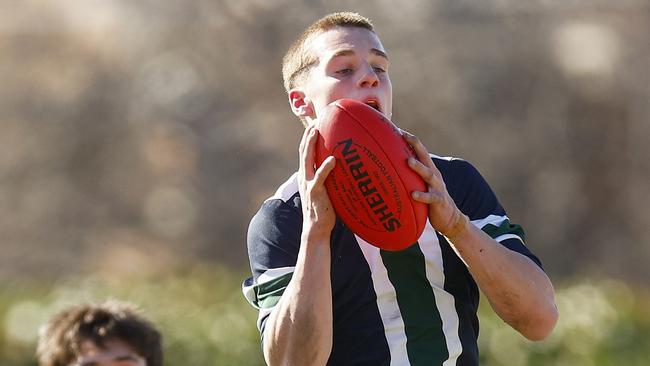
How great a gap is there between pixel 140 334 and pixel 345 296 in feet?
4.47

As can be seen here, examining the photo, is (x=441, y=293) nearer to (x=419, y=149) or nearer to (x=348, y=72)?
(x=419, y=149)

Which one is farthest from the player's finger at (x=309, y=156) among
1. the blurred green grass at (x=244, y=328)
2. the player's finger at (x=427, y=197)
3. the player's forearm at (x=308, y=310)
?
the blurred green grass at (x=244, y=328)

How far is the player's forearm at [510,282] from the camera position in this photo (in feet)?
11.1

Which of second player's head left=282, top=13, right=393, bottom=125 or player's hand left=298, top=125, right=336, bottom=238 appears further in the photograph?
second player's head left=282, top=13, right=393, bottom=125

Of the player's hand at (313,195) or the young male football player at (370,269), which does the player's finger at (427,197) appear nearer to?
the young male football player at (370,269)

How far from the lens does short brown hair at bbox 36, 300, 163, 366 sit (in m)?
4.61

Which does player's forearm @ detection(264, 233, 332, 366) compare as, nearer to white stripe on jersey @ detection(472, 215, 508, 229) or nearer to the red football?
the red football

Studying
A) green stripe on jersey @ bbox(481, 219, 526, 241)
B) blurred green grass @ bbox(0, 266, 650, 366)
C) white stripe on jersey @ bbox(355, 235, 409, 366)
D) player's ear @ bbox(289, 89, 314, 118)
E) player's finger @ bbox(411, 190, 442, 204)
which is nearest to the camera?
player's finger @ bbox(411, 190, 442, 204)

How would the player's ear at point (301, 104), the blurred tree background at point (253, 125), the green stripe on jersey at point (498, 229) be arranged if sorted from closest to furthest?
the green stripe on jersey at point (498, 229) < the player's ear at point (301, 104) < the blurred tree background at point (253, 125)

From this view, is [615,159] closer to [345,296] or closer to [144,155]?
[144,155]

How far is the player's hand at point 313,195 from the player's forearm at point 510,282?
37 centimetres

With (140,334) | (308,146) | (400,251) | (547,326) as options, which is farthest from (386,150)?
(140,334)

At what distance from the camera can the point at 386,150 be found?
3.19m

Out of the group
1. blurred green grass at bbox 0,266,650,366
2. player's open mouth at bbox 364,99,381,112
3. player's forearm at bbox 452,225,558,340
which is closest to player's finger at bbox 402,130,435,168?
player's forearm at bbox 452,225,558,340
